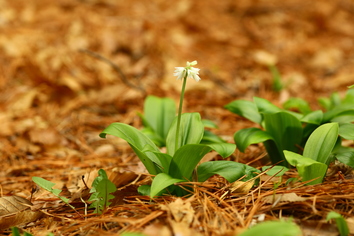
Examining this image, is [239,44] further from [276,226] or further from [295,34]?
[276,226]

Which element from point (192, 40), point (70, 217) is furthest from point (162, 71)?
point (70, 217)

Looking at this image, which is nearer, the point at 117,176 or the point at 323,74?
the point at 117,176

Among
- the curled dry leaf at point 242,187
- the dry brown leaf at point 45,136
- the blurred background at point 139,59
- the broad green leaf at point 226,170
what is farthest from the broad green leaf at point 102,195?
the dry brown leaf at point 45,136

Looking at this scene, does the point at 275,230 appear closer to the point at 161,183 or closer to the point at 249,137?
the point at 161,183

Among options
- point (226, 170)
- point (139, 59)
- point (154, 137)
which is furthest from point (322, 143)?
point (139, 59)

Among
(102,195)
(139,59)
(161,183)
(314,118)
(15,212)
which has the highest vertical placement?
(139,59)

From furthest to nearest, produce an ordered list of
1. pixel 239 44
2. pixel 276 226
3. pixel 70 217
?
pixel 239 44 < pixel 70 217 < pixel 276 226
